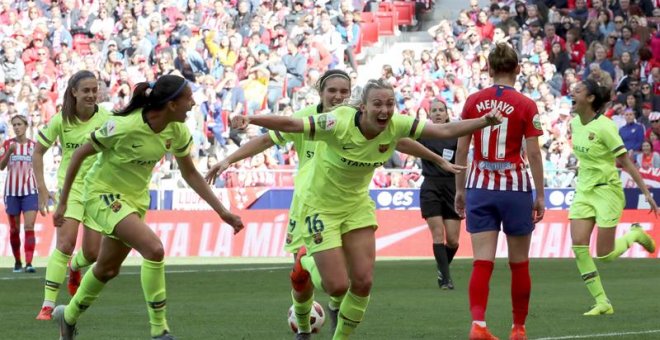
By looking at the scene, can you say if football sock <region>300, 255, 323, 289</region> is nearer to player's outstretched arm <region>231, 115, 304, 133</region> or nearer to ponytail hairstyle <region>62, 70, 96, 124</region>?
player's outstretched arm <region>231, 115, 304, 133</region>

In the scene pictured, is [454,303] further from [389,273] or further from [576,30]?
[576,30]

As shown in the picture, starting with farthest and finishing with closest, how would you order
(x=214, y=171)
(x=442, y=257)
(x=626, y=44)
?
(x=626, y=44) → (x=442, y=257) → (x=214, y=171)

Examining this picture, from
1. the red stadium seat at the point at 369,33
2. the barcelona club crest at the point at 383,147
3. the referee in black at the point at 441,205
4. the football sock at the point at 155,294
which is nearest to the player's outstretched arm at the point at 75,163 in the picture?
the football sock at the point at 155,294

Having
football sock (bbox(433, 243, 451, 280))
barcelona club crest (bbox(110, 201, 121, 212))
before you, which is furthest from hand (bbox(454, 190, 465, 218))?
football sock (bbox(433, 243, 451, 280))

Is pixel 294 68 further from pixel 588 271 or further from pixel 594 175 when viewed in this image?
pixel 588 271

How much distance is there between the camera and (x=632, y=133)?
2698 cm

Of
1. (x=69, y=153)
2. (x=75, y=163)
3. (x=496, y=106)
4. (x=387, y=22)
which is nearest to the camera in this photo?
(x=75, y=163)

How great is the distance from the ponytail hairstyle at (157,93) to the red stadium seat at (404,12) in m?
25.4

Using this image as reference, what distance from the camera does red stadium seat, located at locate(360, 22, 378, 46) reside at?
34.8 metres

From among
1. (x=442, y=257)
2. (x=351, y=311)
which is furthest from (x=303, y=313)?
(x=442, y=257)

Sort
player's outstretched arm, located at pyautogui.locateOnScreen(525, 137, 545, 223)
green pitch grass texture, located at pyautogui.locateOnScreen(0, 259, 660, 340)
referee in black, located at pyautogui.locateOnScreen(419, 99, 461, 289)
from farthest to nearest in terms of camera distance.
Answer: referee in black, located at pyautogui.locateOnScreen(419, 99, 461, 289)
green pitch grass texture, located at pyautogui.locateOnScreen(0, 259, 660, 340)
player's outstretched arm, located at pyautogui.locateOnScreen(525, 137, 545, 223)

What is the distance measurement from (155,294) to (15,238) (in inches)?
477

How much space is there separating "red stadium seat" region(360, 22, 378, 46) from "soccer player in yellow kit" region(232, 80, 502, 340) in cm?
2485

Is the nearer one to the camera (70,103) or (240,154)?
(240,154)
